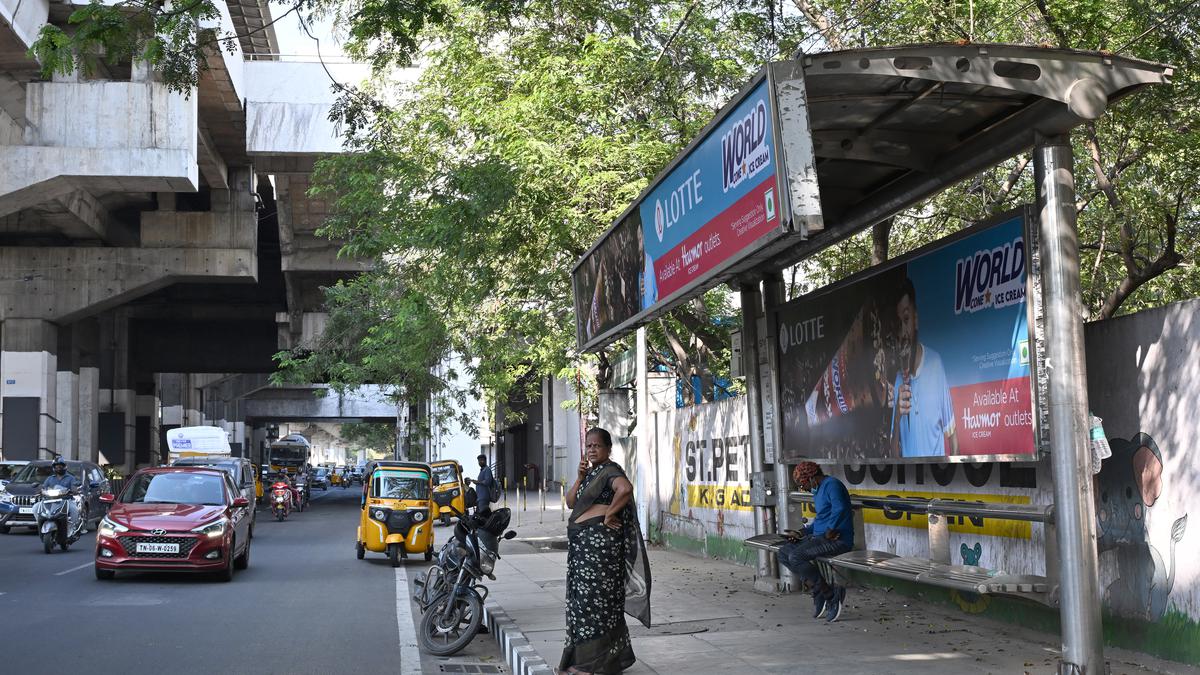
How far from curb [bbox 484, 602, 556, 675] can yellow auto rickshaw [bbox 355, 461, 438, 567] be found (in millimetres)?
7009

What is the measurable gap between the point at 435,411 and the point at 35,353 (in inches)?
551

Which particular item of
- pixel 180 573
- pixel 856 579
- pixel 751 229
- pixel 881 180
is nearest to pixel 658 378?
A: pixel 180 573

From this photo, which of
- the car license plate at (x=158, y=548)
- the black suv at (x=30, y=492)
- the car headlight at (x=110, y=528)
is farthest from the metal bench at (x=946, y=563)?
the black suv at (x=30, y=492)

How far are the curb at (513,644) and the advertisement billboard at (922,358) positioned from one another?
11.1 feet

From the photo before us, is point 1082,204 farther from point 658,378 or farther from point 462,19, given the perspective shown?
point 658,378

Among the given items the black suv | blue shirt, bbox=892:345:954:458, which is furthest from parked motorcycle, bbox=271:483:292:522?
blue shirt, bbox=892:345:954:458

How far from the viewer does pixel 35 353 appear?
3794cm

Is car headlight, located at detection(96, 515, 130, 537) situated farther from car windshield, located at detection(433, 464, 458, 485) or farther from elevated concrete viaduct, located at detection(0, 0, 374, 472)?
car windshield, located at detection(433, 464, 458, 485)

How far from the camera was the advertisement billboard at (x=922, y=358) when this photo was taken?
846 centimetres

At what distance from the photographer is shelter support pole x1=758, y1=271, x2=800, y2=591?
12.5m

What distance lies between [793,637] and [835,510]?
4.24 feet

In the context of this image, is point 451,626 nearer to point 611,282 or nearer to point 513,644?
point 513,644

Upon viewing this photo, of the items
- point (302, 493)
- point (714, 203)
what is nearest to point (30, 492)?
point (302, 493)

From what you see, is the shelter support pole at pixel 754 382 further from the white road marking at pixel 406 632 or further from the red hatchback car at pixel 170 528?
the red hatchback car at pixel 170 528
